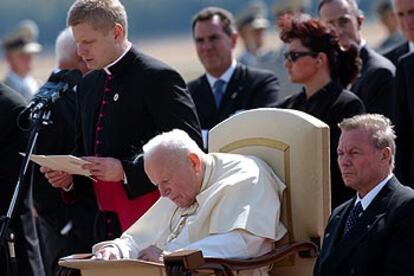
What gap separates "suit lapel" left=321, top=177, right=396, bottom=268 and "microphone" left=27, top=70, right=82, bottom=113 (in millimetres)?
1750

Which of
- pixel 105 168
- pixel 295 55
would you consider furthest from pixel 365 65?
pixel 105 168

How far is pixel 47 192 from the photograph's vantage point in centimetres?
948

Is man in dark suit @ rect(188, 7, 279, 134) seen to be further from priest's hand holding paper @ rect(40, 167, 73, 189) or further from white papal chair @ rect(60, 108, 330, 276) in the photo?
white papal chair @ rect(60, 108, 330, 276)

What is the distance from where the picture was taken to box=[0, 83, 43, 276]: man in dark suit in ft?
27.9

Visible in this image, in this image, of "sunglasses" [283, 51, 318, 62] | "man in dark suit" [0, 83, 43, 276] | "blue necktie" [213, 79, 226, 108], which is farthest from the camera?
"blue necktie" [213, 79, 226, 108]

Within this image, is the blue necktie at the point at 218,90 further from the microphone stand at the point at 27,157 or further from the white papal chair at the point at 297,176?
the microphone stand at the point at 27,157

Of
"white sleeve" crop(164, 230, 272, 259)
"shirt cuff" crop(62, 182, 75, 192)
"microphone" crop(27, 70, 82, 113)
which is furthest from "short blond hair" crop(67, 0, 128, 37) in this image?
"white sleeve" crop(164, 230, 272, 259)

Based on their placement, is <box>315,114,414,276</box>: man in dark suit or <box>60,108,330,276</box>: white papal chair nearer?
<box>315,114,414,276</box>: man in dark suit

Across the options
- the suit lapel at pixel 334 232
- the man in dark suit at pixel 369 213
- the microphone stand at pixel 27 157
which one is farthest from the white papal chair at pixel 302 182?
the microphone stand at pixel 27 157

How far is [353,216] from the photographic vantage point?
22.6 ft

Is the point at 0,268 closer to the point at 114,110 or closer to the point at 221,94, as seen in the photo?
the point at 114,110

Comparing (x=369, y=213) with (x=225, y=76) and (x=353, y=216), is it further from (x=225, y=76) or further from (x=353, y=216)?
(x=225, y=76)

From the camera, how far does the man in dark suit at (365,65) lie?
30.5 ft

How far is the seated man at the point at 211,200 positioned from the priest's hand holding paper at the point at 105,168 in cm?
41
